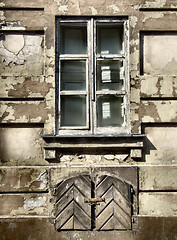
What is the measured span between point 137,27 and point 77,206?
2274mm

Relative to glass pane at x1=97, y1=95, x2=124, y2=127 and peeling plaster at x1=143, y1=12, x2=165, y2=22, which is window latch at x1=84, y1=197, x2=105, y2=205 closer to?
glass pane at x1=97, y1=95, x2=124, y2=127

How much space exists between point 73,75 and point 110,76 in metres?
0.47

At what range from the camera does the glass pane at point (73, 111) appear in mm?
3189

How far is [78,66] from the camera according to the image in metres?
3.24

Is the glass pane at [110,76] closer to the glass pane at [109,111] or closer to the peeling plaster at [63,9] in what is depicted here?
the glass pane at [109,111]

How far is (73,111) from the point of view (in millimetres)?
3209

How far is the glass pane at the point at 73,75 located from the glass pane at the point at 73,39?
0.16 m

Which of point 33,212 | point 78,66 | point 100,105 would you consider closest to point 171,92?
point 100,105

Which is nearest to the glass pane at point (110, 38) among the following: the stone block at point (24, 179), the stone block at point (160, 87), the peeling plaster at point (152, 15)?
the peeling plaster at point (152, 15)

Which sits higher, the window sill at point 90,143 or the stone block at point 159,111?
the stone block at point 159,111

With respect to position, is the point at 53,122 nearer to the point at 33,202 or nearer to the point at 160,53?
the point at 33,202

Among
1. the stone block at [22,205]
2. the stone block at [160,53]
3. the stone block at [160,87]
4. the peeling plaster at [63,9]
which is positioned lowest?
the stone block at [22,205]

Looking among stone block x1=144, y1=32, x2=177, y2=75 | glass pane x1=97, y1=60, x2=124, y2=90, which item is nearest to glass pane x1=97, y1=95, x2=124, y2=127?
glass pane x1=97, y1=60, x2=124, y2=90

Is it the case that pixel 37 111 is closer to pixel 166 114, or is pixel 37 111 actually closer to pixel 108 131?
pixel 108 131
